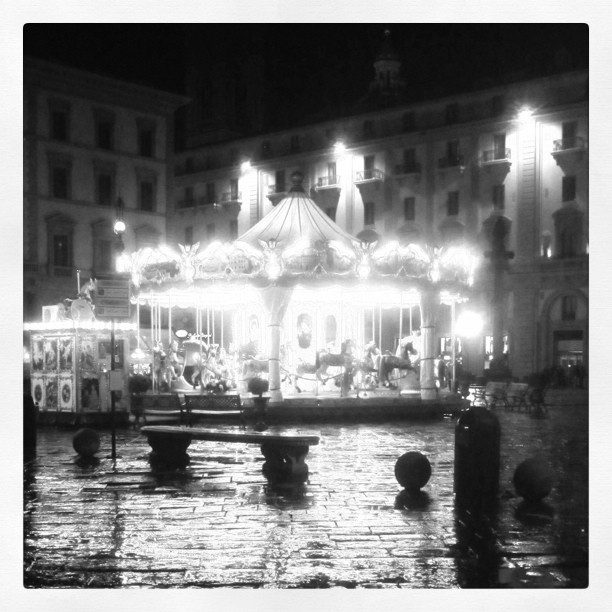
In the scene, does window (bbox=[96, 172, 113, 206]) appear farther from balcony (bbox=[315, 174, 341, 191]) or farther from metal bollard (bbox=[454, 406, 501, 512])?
metal bollard (bbox=[454, 406, 501, 512])

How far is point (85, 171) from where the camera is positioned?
44.6 meters

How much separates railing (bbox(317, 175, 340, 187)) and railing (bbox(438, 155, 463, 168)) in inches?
271

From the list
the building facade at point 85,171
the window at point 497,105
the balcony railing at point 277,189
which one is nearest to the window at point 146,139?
the building facade at point 85,171

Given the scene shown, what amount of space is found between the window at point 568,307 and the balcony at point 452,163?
29.0ft

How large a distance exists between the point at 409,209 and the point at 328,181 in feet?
19.2

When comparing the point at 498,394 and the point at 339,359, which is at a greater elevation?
the point at 339,359

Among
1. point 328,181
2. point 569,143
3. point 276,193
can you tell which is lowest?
point 276,193

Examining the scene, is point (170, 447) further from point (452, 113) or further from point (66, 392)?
point (452, 113)

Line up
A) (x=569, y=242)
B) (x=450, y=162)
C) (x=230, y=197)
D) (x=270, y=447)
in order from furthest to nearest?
1. (x=230, y=197)
2. (x=450, y=162)
3. (x=569, y=242)
4. (x=270, y=447)

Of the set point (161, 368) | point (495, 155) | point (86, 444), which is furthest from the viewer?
point (495, 155)

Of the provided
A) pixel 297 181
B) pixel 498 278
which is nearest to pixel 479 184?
pixel 498 278

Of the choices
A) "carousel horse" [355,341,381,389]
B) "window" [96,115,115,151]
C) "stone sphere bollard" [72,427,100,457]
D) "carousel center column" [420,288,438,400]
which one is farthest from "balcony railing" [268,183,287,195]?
"stone sphere bollard" [72,427,100,457]

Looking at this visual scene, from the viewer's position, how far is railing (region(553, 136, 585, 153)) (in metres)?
43.6
